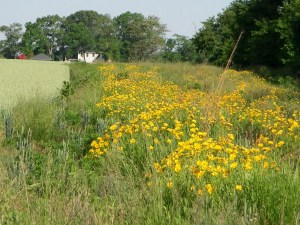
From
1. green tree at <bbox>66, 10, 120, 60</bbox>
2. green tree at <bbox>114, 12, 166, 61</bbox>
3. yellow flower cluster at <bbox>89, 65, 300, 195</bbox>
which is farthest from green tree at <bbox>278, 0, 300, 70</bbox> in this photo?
green tree at <bbox>66, 10, 120, 60</bbox>

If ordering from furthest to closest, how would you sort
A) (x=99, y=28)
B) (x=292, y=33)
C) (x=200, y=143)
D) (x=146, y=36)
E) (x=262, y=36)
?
(x=99, y=28)
(x=146, y=36)
(x=262, y=36)
(x=292, y=33)
(x=200, y=143)

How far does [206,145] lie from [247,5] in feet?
88.1

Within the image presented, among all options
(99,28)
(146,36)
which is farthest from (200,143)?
(99,28)

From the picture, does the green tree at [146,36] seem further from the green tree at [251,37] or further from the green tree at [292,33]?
the green tree at [292,33]

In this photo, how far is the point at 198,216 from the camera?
2.47m

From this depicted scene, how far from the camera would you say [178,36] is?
116 metres

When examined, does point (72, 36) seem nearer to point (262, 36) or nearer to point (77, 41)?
point (77, 41)

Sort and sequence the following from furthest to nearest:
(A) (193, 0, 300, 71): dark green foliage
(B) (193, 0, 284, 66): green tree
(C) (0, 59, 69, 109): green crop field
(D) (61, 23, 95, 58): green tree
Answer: (D) (61, 23, 95, 58): green tree
(B) (193, 0, 284, 66): green tree
(A) (193, 0, 300, 71): dark green foliage
(C) (0, 59, 69, 109): green crop field

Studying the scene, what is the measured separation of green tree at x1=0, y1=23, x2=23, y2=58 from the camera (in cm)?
11853

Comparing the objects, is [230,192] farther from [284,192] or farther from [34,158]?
[34,158]

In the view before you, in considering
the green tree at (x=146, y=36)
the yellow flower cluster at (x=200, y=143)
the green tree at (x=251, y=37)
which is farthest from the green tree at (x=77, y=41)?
the yellow flower cluster at (x=200, y=143)

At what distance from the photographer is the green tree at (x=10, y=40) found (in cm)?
11853

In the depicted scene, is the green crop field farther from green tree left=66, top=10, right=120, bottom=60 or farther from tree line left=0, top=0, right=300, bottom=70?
green tree left=66, top=10, right=120, bottom=60

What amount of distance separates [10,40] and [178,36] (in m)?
48.6
